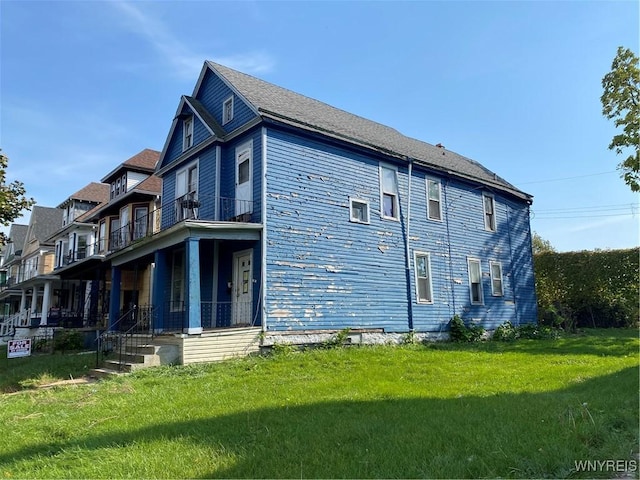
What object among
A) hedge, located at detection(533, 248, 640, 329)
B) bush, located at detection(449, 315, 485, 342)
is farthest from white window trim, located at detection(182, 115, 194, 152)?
hedge, located at detection(533, 248, 640, 329)

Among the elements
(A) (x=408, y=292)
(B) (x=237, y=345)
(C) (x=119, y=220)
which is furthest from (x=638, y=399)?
(C) (x=119, y=220)

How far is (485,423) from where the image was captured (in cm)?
531

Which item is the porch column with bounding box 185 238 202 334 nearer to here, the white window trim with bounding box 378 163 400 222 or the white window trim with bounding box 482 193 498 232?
the white window trim with bounding box 378 163 400 222

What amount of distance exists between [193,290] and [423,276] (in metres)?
8.30

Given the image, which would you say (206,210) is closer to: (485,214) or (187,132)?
(187,132)

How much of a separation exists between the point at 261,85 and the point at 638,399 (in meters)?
14.2

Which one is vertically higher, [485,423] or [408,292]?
Answer: [408,292]

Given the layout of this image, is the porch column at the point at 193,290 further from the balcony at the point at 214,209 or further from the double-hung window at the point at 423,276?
the double-hung window at the point at 423,276

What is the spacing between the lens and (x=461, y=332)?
658 inches

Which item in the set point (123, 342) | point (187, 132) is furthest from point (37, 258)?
point (123, 342)

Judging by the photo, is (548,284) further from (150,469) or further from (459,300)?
(150,469)

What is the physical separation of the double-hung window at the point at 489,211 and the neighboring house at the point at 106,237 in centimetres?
1360

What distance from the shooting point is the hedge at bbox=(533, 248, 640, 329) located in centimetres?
2216

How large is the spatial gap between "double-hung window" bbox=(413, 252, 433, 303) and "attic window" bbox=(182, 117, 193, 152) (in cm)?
872
